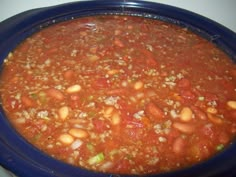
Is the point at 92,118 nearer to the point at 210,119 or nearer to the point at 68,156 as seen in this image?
the point at 68,156

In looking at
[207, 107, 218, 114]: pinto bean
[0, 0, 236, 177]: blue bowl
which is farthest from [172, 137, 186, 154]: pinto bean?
[207, 107, 218, 114]: pinto bean

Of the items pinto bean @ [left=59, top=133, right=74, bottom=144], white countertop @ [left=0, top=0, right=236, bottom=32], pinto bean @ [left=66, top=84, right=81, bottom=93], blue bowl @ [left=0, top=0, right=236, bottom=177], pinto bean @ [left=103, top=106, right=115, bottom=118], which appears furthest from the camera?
white countertop @ [left=0, top=0, right=236, bottom=32]

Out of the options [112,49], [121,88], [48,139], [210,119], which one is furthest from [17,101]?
[210,119]

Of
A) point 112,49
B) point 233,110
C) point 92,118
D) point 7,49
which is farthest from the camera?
point 112,49

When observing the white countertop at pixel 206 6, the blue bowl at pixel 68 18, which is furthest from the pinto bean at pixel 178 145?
the white countertop at pixel 206 6

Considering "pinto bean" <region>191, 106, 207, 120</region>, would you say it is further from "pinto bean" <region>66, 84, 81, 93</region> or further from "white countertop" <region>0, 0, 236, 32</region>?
"white countertop" <region>0, 0, 236, 32</region>

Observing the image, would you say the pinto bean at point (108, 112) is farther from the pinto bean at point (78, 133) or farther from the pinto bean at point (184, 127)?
the pinto bean at point (184, 127)

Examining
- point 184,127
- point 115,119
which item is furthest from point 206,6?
point 115,119

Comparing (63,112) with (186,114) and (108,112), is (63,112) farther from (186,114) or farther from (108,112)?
(186,114)
